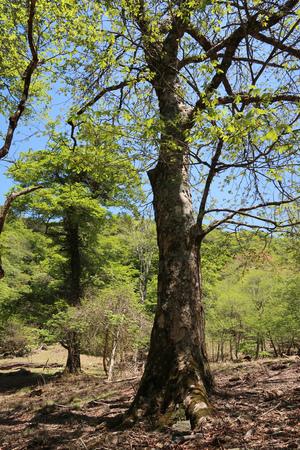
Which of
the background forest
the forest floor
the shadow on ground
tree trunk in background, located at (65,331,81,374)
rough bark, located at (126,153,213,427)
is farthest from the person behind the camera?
tree trunk in background, located at (65,331,81,374)

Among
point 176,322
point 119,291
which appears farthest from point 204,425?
point 119,291

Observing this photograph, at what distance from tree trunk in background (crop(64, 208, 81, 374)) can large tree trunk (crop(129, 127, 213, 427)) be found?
10.4 m

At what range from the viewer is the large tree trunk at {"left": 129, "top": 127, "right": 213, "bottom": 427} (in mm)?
4832

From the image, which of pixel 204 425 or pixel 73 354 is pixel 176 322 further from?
pixel 73 354

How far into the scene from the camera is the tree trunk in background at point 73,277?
51.0 ft

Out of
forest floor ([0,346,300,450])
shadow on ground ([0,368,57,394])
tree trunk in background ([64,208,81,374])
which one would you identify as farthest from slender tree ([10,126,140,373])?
forest floor ([0,346,300,450])

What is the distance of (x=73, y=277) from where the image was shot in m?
16.9

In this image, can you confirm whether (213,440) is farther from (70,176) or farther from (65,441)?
(70,176)

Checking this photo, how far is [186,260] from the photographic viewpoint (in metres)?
5.54

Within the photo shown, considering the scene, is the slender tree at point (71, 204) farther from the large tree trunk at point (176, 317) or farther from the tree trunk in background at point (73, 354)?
the large tree trunk at point (176, 317)

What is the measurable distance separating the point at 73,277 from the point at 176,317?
12190mm

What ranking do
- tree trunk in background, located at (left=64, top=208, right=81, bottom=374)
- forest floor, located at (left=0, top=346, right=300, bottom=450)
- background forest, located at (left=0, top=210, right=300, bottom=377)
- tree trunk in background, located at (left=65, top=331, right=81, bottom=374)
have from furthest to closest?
1. tree trunk in background, located at (left=64, top=208, right=81, bottom=374)
2. tree trunk in background, located at (left=65, top=331, right=81, bottom=374)
3. background forest, located at (left=0, top=210, right=300, bottom=377)
4. forest floor, located at (left=0, top=346, right=300, bottom=450)

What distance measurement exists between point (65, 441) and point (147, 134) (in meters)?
3.75

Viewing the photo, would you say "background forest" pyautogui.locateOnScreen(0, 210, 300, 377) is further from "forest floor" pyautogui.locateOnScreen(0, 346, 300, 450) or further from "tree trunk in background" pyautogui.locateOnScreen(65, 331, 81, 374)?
"forest floor" pyautogui.locateOnScreen(0, 346, 300, 450)
